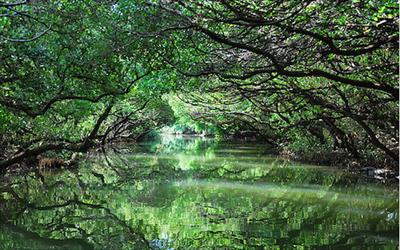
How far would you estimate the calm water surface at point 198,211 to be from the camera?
23.7 ft

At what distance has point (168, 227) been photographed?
815 cm

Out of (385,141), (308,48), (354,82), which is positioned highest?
(308,48)

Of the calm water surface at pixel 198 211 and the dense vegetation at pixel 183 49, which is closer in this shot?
the calm water surface at pixel 198 211

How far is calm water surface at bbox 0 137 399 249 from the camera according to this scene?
23.7 feet

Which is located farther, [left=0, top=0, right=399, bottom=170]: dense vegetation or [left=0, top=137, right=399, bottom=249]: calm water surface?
[left=0, top=0, right=399, bottom=170]: dense vegetation

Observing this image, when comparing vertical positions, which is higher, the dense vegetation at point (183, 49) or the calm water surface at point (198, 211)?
the dense vegetation at point (183, 49)

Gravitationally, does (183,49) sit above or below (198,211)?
above

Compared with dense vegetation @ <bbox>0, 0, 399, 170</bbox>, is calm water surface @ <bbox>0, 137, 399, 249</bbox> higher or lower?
lower

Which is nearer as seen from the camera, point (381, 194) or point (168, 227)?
point (168, 227)

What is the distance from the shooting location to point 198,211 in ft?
31.1

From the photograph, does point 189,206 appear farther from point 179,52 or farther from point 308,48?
point 308,48

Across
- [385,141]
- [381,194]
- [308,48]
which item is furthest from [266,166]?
[308,48]

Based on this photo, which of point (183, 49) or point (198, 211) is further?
point (183, 49)

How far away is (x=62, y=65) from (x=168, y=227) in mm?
4116
